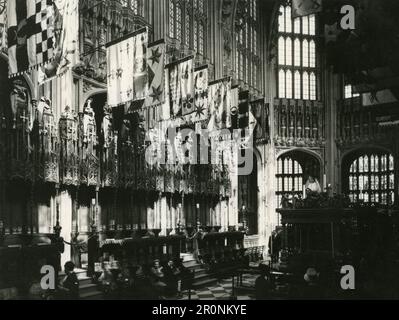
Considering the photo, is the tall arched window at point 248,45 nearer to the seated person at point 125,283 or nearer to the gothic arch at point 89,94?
the gothic arch at point 89,94

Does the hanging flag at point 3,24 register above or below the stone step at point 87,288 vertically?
above

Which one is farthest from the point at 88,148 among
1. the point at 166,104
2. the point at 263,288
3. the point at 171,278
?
the point at 263,288

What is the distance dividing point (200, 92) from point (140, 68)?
401cm

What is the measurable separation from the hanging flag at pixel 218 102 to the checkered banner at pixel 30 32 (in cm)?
880

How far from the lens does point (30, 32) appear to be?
10.6 metres

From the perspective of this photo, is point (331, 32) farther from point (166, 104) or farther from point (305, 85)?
point (305, 85)

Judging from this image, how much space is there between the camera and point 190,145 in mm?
22484

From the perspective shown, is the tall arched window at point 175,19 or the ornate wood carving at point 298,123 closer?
the tall arched window at point 175,19

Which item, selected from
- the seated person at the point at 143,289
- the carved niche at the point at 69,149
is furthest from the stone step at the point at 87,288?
the carved niche at the point at 69,149

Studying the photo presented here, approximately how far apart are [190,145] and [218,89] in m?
4.16

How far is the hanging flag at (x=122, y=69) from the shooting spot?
1363 cm

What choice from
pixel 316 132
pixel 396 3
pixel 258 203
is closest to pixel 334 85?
pixel 316 132

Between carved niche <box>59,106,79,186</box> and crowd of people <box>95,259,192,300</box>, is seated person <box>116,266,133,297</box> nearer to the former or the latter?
crowd of people <box>95,259,192,300</box>

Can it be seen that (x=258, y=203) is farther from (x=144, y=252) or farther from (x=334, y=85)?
(x=144, y=252)
